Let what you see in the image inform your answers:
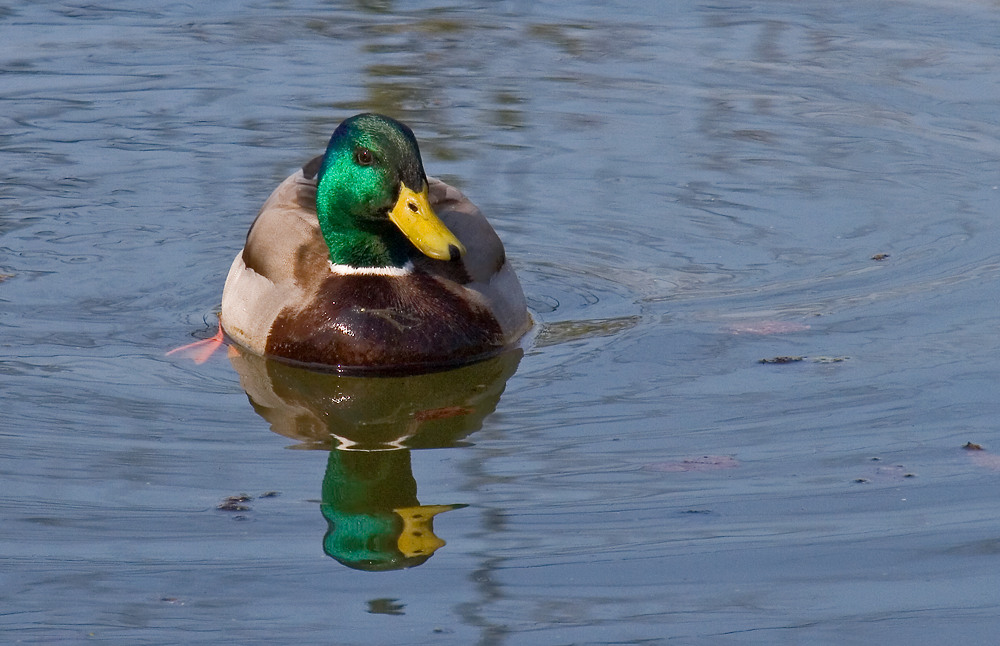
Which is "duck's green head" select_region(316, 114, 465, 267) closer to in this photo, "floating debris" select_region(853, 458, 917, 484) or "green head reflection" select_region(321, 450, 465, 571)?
"green head reflection" select_region(321, 450, 465, 571)

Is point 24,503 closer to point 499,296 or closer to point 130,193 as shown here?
point 499,296

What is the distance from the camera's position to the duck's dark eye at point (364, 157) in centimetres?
616

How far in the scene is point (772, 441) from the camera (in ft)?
17.4

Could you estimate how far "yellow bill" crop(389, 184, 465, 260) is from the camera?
19.8 feet

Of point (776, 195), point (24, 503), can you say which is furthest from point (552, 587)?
point (776, 195)

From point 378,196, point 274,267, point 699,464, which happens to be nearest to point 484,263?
point 378,196

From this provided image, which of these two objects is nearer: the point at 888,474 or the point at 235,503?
the point at 235,503

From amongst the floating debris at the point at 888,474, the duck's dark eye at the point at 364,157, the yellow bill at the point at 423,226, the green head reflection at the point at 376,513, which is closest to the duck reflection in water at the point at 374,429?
the green head reflection at the point at 376,513

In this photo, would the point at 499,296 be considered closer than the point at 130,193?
Yes

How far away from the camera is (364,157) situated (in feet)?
20.3

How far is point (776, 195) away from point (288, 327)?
2.88 meters

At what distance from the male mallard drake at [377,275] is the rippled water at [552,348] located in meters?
0.18

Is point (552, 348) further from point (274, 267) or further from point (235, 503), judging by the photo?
point (235, 503)

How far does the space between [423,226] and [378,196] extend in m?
0.22
